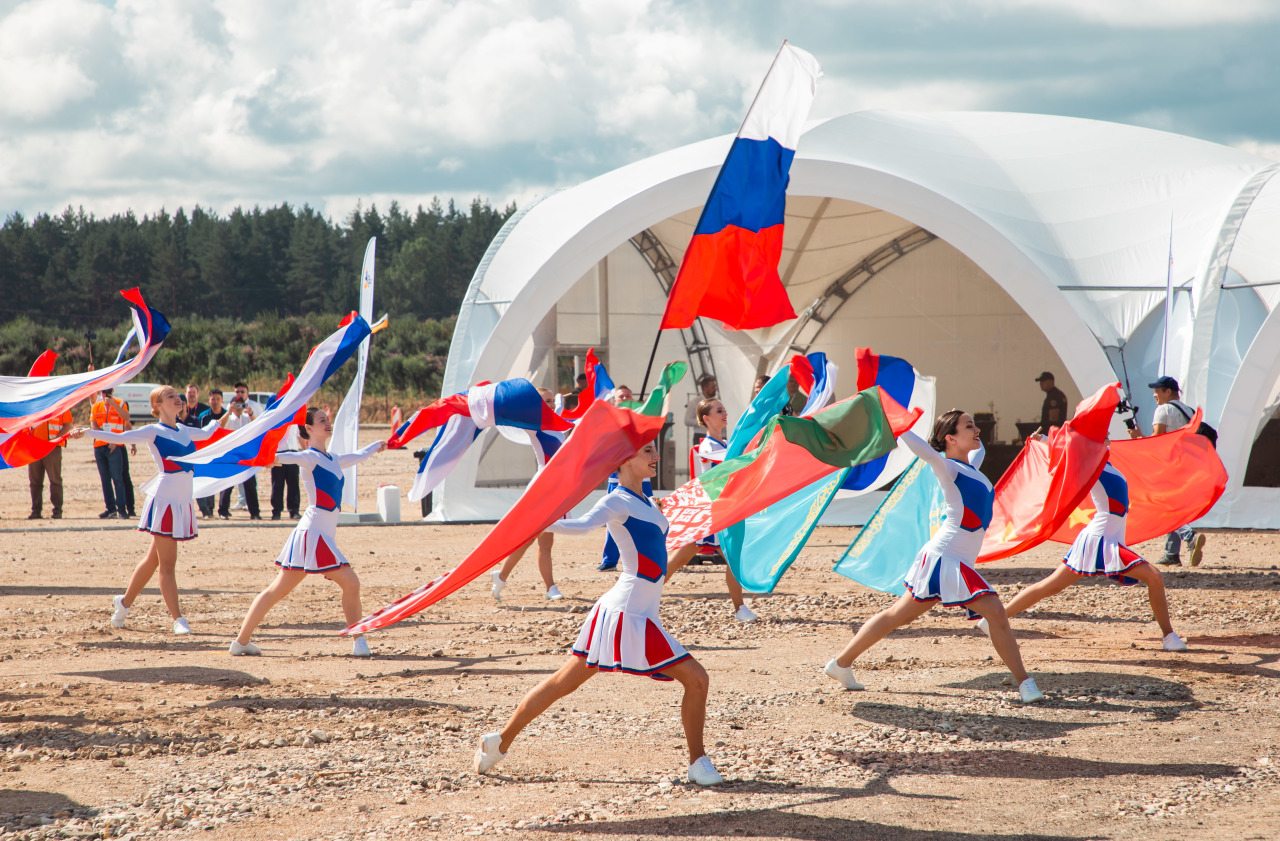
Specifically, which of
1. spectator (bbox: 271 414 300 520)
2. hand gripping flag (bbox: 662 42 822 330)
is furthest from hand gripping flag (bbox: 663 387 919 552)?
spectator (bbox: 271 414 300 520)

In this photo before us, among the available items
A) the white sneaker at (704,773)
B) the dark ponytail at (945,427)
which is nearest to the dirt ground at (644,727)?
the white sneaker at (704,773)

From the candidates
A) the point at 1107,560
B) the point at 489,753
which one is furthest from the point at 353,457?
the point at 1107,560

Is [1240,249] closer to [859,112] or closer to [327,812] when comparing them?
[859,112]

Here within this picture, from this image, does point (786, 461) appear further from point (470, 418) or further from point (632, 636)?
point (470, 418)

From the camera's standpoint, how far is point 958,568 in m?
5.95

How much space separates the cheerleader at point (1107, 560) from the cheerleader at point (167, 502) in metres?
5.66

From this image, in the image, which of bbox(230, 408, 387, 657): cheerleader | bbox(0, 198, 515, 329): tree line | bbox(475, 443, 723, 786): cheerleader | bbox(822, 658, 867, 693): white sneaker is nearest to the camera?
bbox(475, 443, 723, 786): cheerleader

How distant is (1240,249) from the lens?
14.5m

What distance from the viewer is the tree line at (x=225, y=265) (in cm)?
7256

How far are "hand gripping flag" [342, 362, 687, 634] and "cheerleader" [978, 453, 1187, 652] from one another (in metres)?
3.45

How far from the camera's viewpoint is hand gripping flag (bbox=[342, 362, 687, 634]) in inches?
184

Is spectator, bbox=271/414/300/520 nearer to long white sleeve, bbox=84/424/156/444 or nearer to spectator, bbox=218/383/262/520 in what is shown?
spectator, bbox=218/383/262/520

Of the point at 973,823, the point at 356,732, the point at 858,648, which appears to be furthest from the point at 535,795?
the point at 858,648

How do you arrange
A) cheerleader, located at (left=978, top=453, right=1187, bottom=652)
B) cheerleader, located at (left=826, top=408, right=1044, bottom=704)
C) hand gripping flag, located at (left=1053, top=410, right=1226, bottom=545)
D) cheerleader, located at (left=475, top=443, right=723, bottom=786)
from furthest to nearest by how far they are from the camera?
hand gripping flag, located at (left=1053, top=410, right=1226, bottom=545) → cheerleader, located at (left=978, top=453, right=1187, bottom=652) → cheerleader, located at (left=826, top=408, right=1044, bottom=704) → cheerleader, located at (left=475, top=443, right=723, bottom=786)
